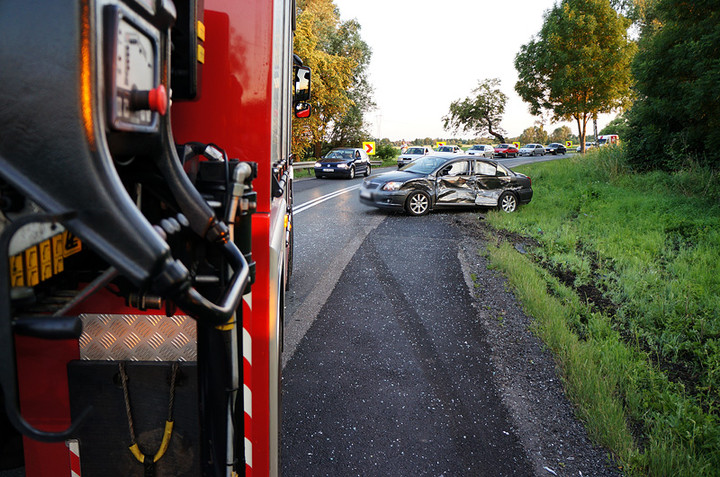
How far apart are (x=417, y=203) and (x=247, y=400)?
10.4 meters

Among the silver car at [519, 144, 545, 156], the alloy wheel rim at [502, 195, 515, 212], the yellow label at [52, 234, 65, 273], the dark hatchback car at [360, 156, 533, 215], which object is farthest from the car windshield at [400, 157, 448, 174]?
the silver car at [519, 144, 545, 156]

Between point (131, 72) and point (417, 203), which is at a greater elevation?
point (131, 72)

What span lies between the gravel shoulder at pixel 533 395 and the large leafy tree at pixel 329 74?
53.2 ft

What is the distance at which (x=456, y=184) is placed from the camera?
492 inches

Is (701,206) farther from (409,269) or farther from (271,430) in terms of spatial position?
(271,430)

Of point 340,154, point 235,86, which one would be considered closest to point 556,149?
point 340,154

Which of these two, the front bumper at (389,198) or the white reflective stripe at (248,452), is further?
the front bumper at (389,198)

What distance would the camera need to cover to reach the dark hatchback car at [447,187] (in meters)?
12.0

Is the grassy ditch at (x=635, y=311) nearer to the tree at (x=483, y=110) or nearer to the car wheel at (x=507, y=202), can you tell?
the car wheel at (x=507, y=202)

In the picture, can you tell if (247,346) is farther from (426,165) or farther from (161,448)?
(426,165)

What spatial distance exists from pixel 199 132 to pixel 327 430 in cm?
209

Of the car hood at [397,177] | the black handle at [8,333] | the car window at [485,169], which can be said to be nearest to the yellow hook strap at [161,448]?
the black handle at [8,333]

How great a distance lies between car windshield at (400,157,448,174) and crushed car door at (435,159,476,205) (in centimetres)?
24

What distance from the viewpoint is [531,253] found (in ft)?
26.7
